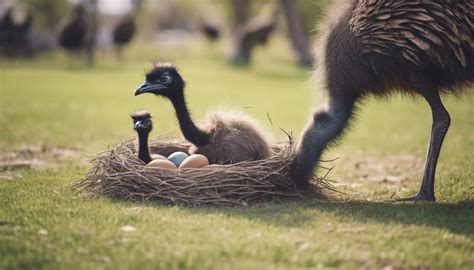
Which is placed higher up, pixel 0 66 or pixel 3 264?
pixel 0 66

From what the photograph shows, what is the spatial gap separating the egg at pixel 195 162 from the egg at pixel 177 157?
285 mm

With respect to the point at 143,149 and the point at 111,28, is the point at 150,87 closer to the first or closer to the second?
the point at 143,149

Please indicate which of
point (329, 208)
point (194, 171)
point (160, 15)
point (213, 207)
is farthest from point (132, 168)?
point (160, 15)

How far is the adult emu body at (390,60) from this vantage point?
16.7 ft

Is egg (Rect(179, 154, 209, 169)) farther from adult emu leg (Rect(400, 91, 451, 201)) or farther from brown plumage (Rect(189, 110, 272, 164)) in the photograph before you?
adult emu leg (Rect(400, 91, 451, 201))

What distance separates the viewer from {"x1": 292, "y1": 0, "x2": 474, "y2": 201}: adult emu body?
509 cm

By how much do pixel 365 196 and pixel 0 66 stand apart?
25572 mm

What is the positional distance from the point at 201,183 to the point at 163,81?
1.27 m

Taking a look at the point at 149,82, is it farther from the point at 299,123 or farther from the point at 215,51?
the point at 215,51

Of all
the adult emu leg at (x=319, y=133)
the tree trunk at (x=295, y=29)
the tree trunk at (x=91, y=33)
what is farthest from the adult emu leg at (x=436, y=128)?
the tree trunk at (x=91, y=33)

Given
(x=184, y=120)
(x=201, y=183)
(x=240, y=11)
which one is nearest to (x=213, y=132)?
(x=184, y=120)

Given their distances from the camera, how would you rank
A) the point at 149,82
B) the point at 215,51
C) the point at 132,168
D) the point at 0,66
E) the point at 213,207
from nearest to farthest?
the point at 213,207 → the point at 132,168 → the point at 149,82 → the point at 0,66 → the point at 215,51

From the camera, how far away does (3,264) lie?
3.80 metres

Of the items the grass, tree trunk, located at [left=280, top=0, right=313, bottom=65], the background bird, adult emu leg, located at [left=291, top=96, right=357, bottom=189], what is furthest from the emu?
tree trunk, located at [left=280, top=0, right=313, bottom=65]
